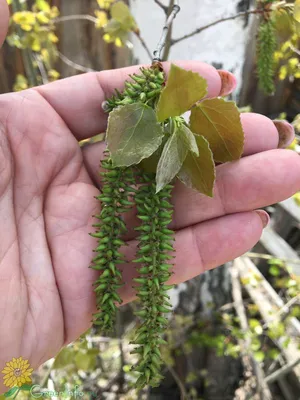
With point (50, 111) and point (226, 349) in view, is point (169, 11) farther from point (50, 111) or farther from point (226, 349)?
point (226, 349)

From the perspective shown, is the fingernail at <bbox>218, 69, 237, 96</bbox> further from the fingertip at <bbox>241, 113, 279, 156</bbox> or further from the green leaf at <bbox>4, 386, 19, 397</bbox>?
the green leaf at <bbox>4, 386, 19, 397</bbox>

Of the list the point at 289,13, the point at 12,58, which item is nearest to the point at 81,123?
the point at 289,13

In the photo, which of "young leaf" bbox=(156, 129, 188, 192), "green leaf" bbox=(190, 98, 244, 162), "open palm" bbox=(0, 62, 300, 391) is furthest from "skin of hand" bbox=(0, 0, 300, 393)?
"young leaf" bbox=(156, 129, 188, 192)

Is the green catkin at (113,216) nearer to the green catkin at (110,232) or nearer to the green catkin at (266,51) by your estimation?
the green catkin at (110,232)

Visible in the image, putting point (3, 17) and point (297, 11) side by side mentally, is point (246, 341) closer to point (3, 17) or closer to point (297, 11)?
point (297, 11)

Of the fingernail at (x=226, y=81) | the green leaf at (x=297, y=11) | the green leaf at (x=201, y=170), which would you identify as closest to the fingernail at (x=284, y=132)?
the fingernail at (x=226, y=81)

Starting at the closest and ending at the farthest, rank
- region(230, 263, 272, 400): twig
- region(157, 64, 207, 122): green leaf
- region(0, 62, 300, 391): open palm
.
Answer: region(157, 64, 207, 122): green leaf → region(0, 62, 300, 391): open palm → region(230, 263, 272, 400): twig
